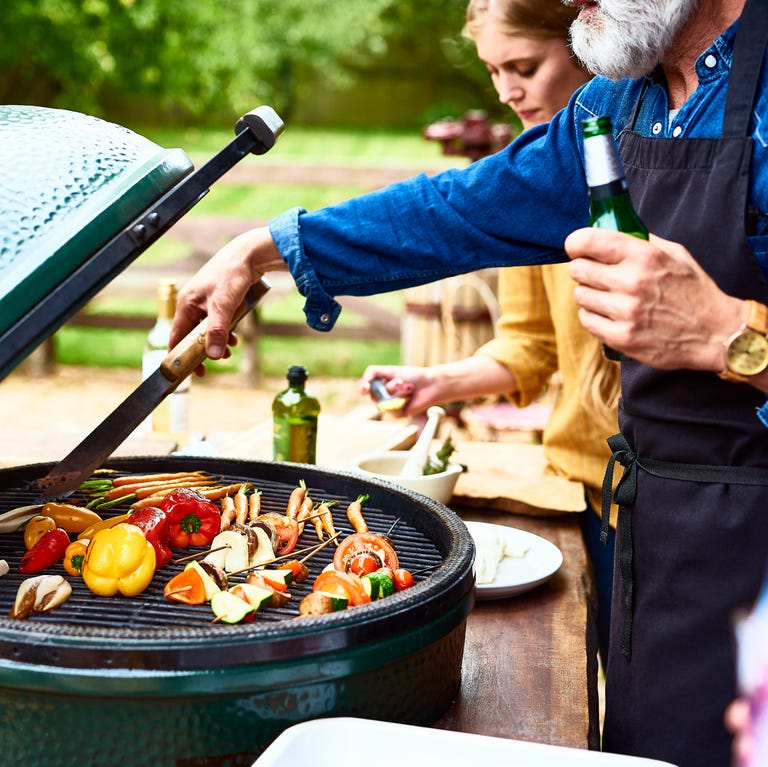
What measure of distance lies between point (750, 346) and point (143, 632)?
0.92 metres

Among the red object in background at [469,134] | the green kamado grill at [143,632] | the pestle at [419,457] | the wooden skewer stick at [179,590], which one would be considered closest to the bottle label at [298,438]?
the pestle at [419,457]

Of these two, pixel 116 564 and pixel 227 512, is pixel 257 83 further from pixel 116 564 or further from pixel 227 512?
pixel 116 564

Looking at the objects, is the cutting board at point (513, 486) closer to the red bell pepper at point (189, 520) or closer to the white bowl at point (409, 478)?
the white bowl at point (409, 478)

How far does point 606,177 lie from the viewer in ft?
4.26

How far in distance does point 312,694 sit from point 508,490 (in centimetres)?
143

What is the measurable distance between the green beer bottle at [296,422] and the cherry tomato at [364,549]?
857 mm

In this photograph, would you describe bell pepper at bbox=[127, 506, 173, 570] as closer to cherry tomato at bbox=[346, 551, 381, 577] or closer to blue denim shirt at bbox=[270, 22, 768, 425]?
cherry tomato at bbox=[346, 551, 381, 577]

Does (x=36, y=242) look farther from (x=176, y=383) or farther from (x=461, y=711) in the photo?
(x=461, y=711)

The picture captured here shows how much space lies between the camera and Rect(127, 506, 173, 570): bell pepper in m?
1.77

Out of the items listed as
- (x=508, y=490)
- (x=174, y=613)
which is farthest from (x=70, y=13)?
(x=174, y=613)

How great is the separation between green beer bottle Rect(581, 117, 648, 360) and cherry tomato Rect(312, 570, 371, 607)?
0.69 meters

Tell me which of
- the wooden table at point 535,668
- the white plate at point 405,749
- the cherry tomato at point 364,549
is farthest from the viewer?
the cherry tomato at point 364,549

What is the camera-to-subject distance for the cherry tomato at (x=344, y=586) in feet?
5.15

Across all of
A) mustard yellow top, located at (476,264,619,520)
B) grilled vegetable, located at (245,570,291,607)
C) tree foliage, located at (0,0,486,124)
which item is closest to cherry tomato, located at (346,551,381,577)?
grilled vegetable, located at (245,570,291,607)
